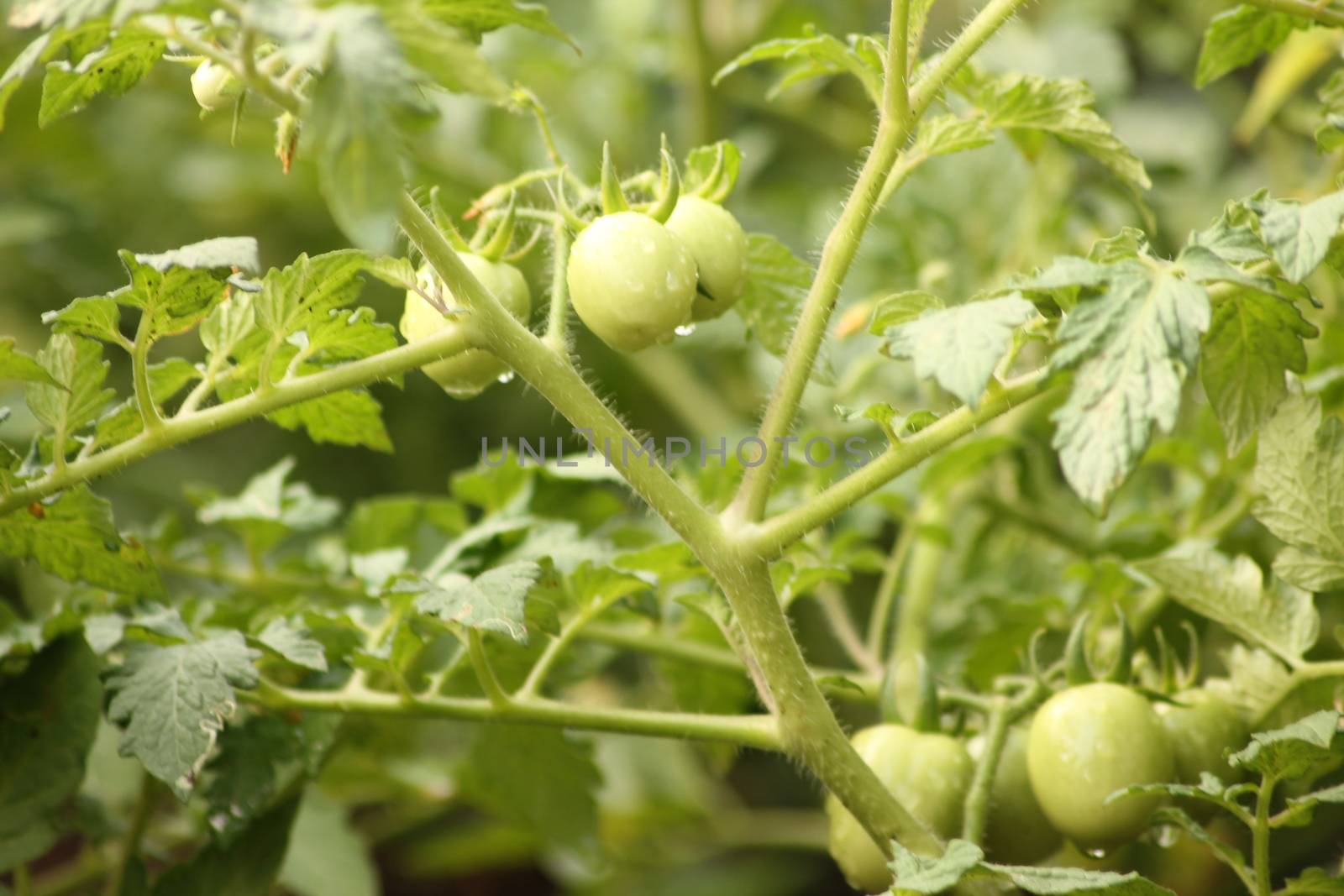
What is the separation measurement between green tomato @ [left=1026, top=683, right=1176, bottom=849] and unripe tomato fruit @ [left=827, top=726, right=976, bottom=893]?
0.05m

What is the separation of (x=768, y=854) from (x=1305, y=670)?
3.27 ft

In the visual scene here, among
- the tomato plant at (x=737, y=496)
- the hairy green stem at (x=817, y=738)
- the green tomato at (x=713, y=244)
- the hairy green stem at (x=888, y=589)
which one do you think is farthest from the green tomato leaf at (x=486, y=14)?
the hairy green stem at (x=888, y=589)

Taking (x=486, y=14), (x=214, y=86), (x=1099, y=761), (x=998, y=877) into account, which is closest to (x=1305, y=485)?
(x=1099, y=761)

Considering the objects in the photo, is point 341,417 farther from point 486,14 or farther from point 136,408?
point 486,14

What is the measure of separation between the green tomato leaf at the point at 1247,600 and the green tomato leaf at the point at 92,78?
24.4 inches

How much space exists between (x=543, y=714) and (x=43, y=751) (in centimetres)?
33

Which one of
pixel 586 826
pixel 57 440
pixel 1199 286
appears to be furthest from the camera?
pixel 586 826

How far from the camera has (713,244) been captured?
676 mm

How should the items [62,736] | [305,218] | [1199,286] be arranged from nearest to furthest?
1. [1199,286]
2. [62,736]
3. [305,218]

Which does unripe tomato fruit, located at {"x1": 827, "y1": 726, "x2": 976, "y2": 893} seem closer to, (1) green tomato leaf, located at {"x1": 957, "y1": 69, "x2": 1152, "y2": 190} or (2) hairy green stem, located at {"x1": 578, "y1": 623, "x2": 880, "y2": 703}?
(2) hairy green stem, located at {"x1": 578, "y1": 623, "x2": 880, "y2": 703}

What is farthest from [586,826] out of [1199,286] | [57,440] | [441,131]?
[441,131]

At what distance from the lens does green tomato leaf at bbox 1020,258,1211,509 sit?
0.51 meters

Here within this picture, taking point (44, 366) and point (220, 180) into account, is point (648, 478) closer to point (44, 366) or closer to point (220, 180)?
point (44, 366)

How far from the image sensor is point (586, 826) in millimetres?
956
